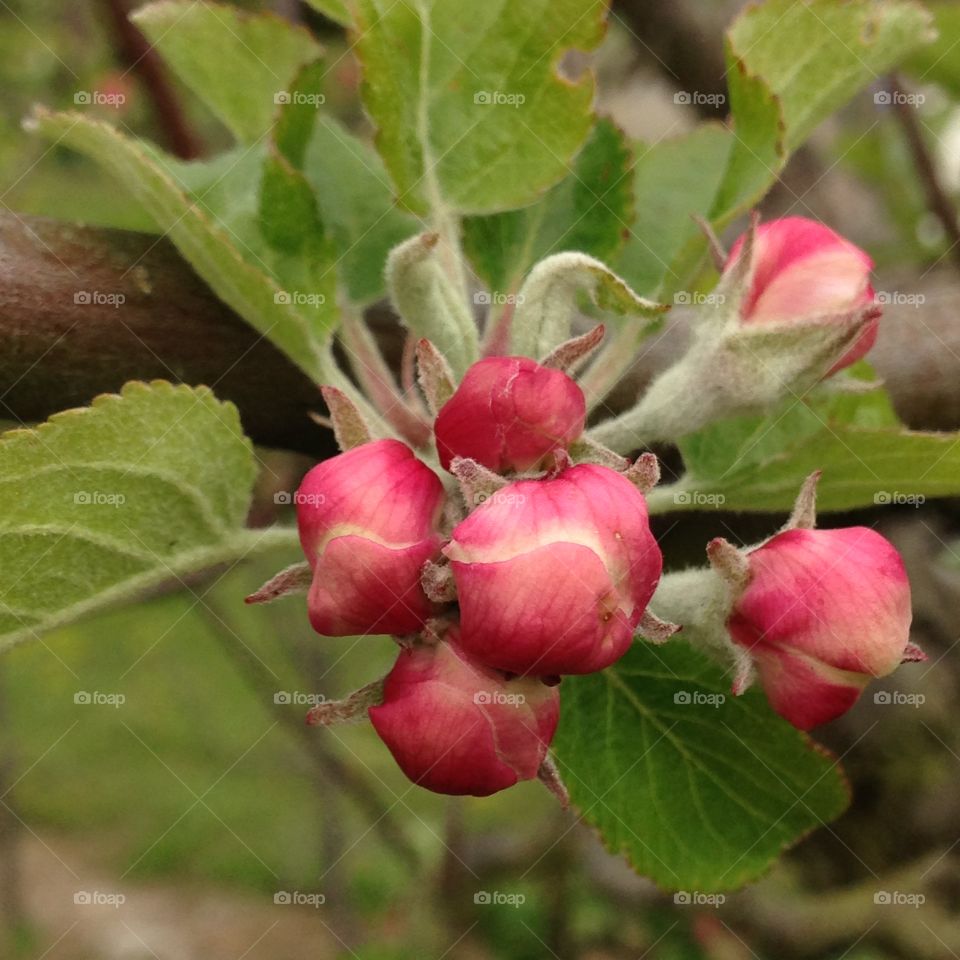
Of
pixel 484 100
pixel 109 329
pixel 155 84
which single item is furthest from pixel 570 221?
pixel 155 84

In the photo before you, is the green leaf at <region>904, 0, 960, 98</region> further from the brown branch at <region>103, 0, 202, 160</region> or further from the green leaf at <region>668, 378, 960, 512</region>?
the brown branch at <region>103, 0, 202, 160</region>

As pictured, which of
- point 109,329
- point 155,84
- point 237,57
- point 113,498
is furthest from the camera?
point 155,84

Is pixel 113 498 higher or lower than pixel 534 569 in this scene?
lower

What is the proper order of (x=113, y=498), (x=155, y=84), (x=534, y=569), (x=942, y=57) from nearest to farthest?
1. (x=534, y=569)
2. (x=113, y=498)
3. (x=155, y=84)
4. (x=942, y=57)

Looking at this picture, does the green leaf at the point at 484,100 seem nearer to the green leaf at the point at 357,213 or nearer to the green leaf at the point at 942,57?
the green leaf at the point at 357,213

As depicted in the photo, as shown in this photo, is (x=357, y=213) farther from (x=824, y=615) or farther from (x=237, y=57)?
(x=824, y=615)

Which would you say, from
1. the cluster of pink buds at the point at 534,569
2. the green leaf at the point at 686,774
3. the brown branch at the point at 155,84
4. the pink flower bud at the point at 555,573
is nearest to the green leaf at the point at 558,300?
the cluster of pink buds at the point at 534,569

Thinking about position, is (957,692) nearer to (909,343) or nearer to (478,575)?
(909,343)

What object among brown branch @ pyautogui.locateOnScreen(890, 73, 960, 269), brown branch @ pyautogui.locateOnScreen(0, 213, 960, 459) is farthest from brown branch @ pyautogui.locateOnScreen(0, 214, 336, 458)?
brown branch @ pyautogui.locateOnScreen(890, 73, 960, 269)
